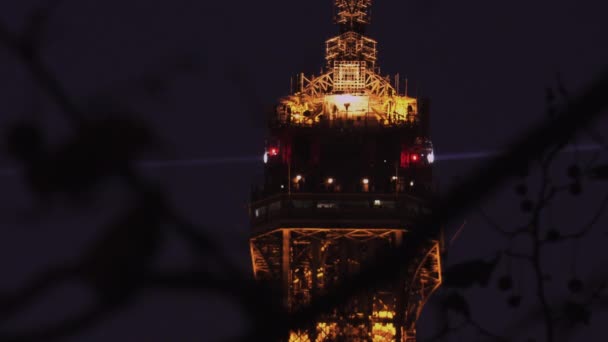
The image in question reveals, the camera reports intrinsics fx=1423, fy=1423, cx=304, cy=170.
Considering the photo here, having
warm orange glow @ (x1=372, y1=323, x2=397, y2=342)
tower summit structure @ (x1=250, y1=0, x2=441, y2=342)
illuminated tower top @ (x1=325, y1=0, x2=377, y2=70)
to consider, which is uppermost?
illuminated tower top @ (x1=325, y1=0, x2=377, y2=70)

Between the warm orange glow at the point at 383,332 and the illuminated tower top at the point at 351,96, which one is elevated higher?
the illuminated tower top at the point at 351,96

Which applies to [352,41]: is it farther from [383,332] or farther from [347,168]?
[383,332]

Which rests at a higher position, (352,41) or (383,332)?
(352,41)

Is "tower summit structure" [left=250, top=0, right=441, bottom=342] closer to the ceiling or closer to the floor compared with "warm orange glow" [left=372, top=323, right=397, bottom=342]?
closer to the ceiling

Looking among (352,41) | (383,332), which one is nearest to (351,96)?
(352,41)

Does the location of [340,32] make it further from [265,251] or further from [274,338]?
[274,338]

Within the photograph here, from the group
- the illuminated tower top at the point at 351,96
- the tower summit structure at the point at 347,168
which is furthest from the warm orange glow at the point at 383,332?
the illuminated tower top at the point at 351,96

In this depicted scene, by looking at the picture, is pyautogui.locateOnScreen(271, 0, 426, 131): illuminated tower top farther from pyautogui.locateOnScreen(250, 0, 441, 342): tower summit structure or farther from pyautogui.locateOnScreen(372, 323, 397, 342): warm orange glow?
pyautogui.locateOnScreen(372, 323, 397, 342): warm orange glow

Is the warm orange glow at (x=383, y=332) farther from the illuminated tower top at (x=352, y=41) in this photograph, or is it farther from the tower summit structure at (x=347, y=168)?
the illuminated tower top at (x=352, y=41)

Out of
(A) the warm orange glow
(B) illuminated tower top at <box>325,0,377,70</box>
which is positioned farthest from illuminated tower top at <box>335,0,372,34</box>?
(A) the warm orange glow
